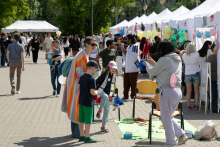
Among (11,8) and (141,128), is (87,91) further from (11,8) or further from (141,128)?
(11,8)

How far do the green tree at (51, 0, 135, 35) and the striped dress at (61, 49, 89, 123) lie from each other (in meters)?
51.5

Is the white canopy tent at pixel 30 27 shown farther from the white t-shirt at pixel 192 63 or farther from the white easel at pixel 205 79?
the white easel at pixel 205 79

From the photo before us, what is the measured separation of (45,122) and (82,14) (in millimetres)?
50387

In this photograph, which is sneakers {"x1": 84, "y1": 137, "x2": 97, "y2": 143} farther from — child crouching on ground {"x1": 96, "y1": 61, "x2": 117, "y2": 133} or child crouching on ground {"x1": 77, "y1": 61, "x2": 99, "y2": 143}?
child crouching on ground {"x1": 96, "y1": 61, "x2": 117, "y2": 133}

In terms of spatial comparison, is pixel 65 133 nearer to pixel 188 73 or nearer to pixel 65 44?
pixel 188 73

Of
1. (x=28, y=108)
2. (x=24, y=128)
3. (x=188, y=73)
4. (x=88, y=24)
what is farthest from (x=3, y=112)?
(x=88, y=24)

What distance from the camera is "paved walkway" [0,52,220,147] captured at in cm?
641

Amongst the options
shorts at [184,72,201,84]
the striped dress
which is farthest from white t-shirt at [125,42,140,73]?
the striped dress

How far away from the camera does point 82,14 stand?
5731cm

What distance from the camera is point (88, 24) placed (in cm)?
6006

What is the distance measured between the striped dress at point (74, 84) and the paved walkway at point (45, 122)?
0.51 m

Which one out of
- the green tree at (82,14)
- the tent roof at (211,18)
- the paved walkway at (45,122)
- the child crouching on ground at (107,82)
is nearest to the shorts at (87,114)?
the paved walkway at (45,122)

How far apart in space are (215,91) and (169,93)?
404cm

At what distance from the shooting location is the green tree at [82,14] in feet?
188
